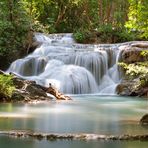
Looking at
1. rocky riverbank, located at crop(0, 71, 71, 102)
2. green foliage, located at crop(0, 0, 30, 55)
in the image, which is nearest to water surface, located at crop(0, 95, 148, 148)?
rocky riverbank, located at crop(0, 71, 71, 102)

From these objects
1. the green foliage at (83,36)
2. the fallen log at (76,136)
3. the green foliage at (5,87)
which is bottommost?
the fallen log at (76,136)

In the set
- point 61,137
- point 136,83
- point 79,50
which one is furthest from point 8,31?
point 61,137

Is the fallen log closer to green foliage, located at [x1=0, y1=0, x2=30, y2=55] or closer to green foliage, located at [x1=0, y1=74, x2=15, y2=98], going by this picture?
green foliage, located at [x1=0, y1=74, x2=15, y2=98]

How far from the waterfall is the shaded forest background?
1911 millimetres

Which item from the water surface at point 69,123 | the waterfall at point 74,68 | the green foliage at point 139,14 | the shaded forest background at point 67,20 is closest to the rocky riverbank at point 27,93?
the water surface at point 69,123

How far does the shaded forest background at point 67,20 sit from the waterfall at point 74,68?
6.27 feet

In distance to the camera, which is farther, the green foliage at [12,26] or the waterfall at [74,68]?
the green foliage at [12,26]

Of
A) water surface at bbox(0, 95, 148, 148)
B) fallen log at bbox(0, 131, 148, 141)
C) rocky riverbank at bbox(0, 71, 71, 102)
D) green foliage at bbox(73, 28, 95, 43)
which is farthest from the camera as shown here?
green foliage at bbox(73, 28, 95, 43)

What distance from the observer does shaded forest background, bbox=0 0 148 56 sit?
2953cm

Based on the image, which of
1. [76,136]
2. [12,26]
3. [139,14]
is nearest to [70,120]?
[76,136]

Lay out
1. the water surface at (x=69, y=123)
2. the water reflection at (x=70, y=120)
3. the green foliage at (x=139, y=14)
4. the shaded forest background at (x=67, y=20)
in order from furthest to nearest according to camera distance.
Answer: the shaded forest background at (x=67, y=20) → the green foliage at (x=139, y=14) → the water reflection at (x=70, y=120) → the water surface at (x=69, y=123)

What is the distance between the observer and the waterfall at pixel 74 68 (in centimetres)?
2558

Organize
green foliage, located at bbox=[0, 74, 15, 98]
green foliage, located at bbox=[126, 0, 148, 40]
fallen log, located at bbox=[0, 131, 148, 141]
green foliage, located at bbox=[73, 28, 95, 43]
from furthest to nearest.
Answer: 1. green foliage, located at bbox=[73, 28, 95, 43]
2. green foliage, located at bbox=[0, 74, 15, 98]
3. green foliage, located at bbox=[126, 0, 148, 40]
4. fallen log, located at bbox=[0, 131, 148, 141]

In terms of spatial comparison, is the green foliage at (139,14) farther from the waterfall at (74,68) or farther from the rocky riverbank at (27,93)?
the waterfall at (74,68)
